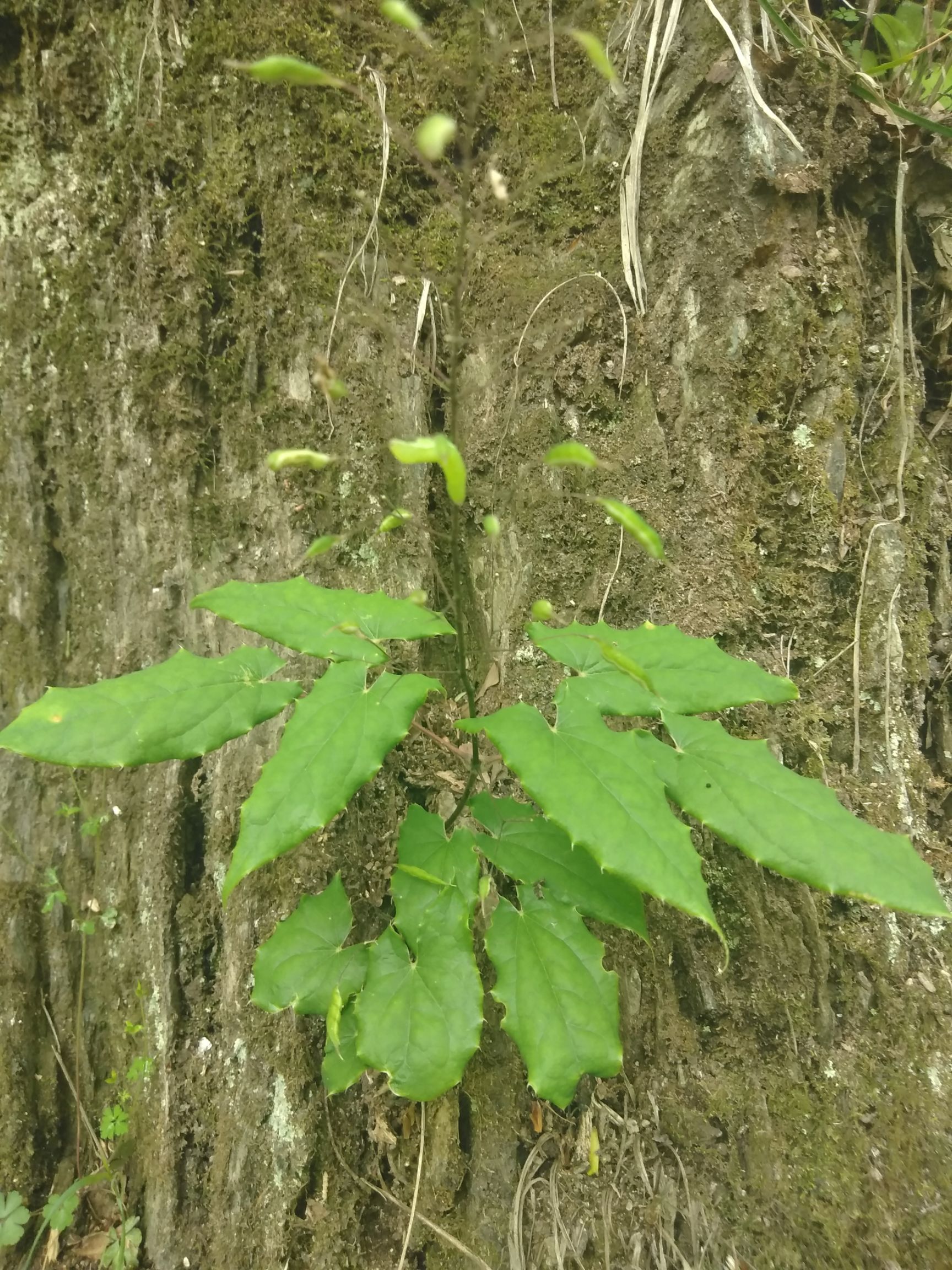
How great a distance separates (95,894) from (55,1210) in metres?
0.71

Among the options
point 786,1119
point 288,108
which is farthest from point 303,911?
point 288,108

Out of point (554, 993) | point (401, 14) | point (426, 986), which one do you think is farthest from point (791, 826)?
point (401, 14)

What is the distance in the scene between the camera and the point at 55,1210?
1.64 meters

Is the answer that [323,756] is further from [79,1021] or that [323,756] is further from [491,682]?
[79,1021]

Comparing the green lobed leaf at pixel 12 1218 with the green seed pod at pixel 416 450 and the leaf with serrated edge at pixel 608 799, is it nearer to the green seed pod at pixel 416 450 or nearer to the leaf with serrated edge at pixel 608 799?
the leaf with serrated edge at pixel 608 799

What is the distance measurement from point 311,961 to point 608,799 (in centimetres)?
60

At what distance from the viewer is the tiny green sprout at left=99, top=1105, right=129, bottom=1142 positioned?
161 centimetres

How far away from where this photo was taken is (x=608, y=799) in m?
0.88

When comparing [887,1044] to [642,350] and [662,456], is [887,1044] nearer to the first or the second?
[662,456]

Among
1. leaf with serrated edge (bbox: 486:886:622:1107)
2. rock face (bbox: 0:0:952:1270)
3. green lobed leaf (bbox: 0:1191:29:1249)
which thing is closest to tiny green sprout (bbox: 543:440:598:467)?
leaf with serrated edge (bbox: 486:886:622:1107)

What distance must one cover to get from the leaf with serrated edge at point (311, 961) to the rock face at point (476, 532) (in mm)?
230

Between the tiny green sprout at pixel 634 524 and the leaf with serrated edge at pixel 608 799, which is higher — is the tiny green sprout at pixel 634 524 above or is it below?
above

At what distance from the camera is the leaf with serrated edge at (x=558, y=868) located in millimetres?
1045

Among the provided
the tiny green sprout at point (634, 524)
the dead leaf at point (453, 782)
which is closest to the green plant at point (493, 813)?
the tiny green sprout at point (634, 524)
